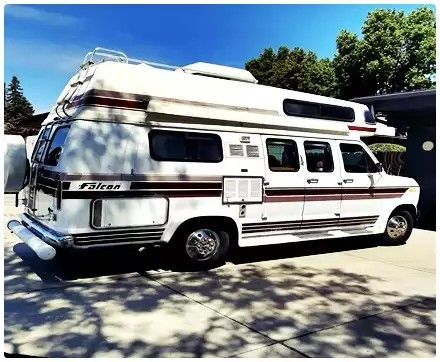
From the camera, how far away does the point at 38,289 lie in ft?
18.4

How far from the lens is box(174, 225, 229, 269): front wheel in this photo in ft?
21.0

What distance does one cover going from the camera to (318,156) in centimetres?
775

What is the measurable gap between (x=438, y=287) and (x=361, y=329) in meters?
2.16

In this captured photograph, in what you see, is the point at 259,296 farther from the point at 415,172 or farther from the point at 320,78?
the point at 320,78

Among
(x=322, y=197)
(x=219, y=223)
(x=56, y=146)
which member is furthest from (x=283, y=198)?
(x=56, y=146)

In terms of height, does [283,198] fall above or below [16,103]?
below

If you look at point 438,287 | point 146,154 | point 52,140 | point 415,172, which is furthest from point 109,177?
point 415,172

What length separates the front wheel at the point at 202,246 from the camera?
21.0 ft

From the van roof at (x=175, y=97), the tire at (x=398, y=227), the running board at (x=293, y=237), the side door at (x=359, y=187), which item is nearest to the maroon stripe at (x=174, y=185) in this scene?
the van roof at (x=175, y=97)

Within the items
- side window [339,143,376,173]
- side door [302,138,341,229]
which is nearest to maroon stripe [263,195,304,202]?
side door [302,138,341,229]

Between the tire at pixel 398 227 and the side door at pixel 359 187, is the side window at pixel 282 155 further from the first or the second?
the tire at pixel 398 227

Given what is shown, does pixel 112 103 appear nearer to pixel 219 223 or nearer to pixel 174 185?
pixel 174 185

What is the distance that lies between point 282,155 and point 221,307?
3.00m

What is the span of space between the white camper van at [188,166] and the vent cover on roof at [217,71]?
0.02 m
